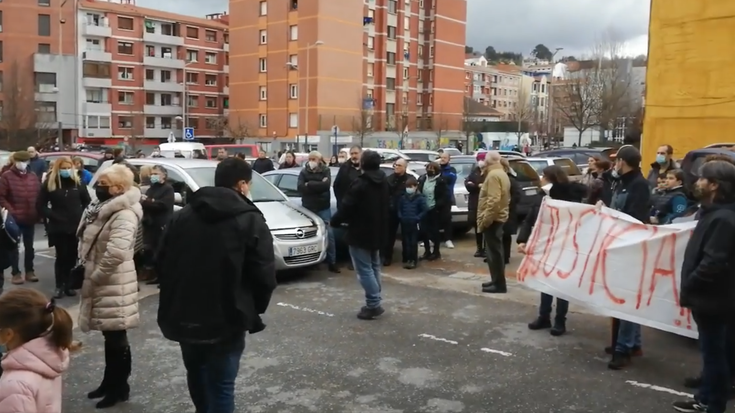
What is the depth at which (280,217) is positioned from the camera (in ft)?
34.1

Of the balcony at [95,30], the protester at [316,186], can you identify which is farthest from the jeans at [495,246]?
the balcony at [95,30]

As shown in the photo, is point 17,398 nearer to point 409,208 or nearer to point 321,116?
point 409,208

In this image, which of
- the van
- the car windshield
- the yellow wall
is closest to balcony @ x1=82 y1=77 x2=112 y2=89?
the van

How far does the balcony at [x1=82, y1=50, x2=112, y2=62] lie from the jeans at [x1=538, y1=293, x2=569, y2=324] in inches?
2810

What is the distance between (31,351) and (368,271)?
16.5 ft

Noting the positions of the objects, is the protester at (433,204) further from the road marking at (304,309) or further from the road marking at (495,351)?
the road marking at (495,351)

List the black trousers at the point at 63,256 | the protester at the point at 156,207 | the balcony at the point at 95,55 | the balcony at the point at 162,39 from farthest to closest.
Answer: the balcony at the point at 162,39, the balcony at the point at 95,55, the protester at the point at 156,207, the black trousers at the point at 63,256

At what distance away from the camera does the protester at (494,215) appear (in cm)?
883

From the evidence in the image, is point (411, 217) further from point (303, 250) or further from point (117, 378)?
point (117, 378)

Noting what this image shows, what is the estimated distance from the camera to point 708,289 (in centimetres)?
487

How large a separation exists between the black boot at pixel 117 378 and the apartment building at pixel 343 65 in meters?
58.0

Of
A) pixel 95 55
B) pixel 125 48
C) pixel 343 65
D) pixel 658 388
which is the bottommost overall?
pixel 658 388

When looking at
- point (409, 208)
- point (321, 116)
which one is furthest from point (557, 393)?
point (321, 116)

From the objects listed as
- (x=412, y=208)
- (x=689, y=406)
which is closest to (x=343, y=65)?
(x=412, y=208)
